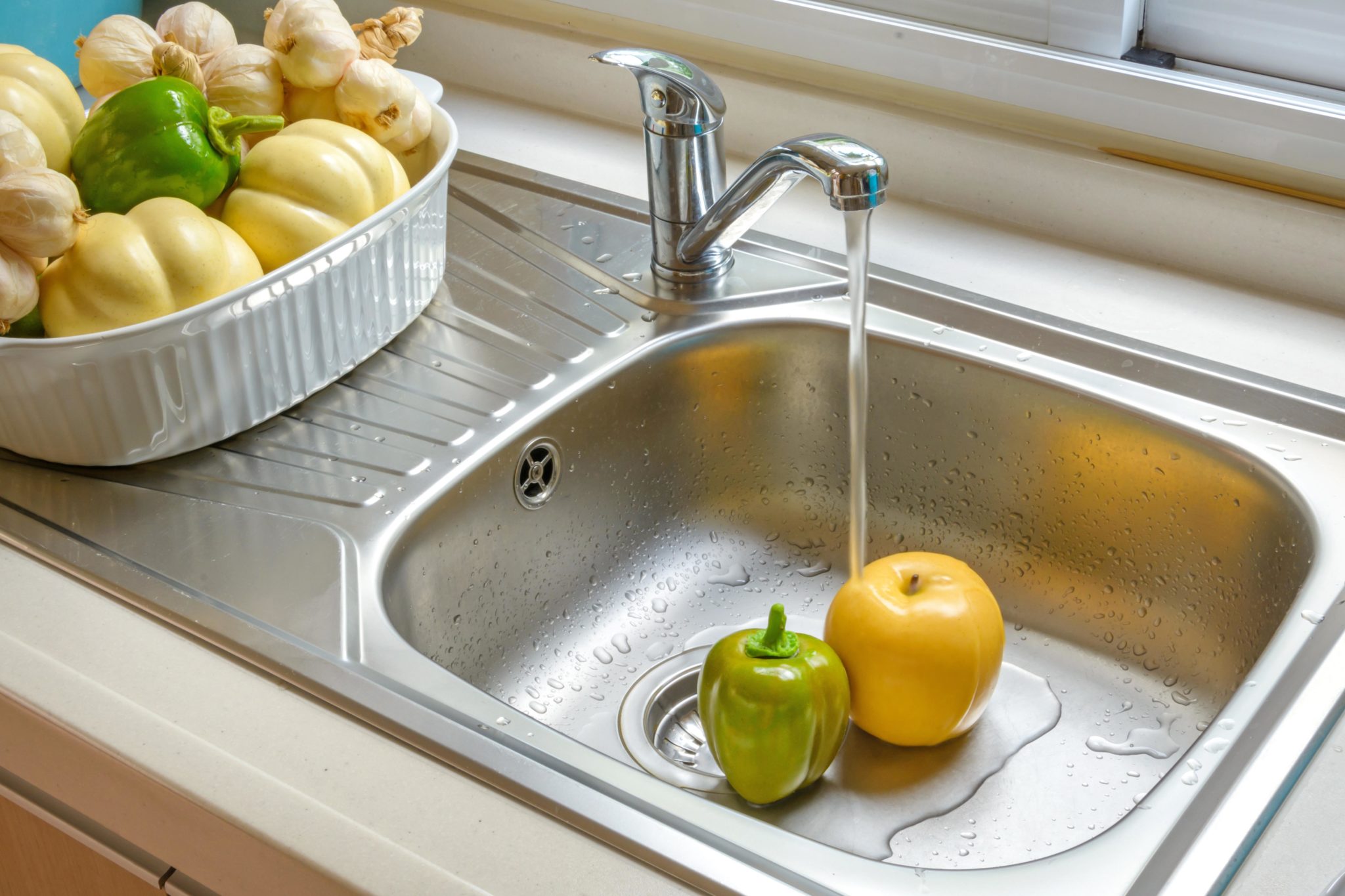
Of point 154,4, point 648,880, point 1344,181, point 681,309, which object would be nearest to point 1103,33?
point 1344,181

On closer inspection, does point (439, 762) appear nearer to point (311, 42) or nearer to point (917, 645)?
point (917, 645)

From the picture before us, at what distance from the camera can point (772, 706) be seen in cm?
66

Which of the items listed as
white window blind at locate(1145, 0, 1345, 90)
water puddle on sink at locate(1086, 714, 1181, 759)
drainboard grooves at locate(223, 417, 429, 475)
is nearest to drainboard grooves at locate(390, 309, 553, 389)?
drainboard grooves at locate(223, 417, 429, 475)

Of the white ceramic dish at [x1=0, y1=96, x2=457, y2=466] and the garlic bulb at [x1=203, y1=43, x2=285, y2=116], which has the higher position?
the garlic bulb at [x1=203, y1=43, x2=285, y2=116]

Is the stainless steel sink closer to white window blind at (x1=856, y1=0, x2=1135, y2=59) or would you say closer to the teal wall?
white window blind at (x1=856, y1=0, x2=1135, y2=59)

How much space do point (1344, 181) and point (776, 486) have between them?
46 centimetres

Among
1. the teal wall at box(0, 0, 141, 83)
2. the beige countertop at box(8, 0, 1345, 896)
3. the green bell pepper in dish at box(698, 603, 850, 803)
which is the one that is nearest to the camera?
the beige countertop at box(8, 0, 1345, 896)

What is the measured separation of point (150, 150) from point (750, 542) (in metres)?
0.51

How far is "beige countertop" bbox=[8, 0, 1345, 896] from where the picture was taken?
0.52 metres

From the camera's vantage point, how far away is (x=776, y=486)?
1.01m

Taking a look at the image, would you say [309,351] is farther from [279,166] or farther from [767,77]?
[767,77]

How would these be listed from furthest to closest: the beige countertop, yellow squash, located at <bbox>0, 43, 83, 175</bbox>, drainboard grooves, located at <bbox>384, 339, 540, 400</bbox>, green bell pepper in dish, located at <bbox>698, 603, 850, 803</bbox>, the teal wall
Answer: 1. the teal wall
2. drainboard grooves, located at <bbox>384, 339, 540, 400</bbox>
3. yellow squash, located at <bbox>0, 43, 83, 175</bbox>
4. green bell pepper in dish, located at <bbox>698, 603, 850, 803</bbox>
5. the beige countertop

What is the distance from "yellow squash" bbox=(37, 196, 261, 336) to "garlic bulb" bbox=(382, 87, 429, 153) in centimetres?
19

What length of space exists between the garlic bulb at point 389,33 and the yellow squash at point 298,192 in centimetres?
11
